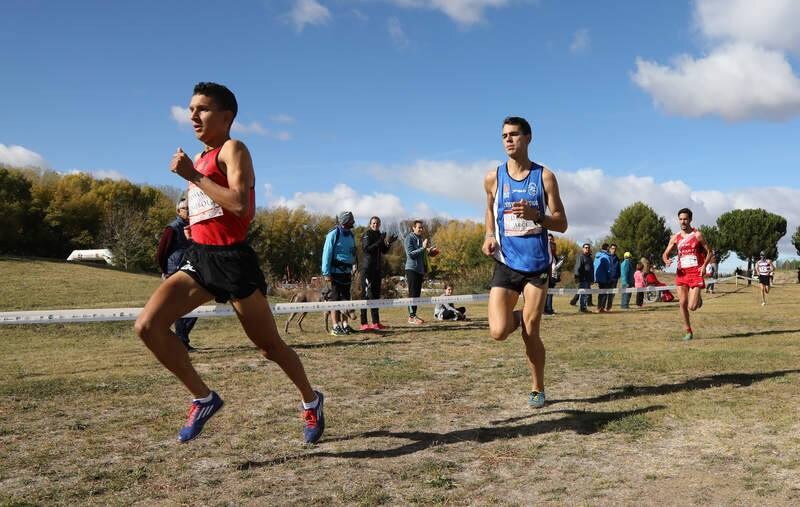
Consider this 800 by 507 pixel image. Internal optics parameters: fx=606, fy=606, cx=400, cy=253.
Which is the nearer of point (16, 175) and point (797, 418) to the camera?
point (797, 418)

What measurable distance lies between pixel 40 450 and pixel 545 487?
10.7ft

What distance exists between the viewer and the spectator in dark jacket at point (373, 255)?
11.6 metres

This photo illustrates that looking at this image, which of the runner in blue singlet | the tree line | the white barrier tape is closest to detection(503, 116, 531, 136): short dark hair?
the runner in blue singlet

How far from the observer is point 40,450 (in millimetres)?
4020

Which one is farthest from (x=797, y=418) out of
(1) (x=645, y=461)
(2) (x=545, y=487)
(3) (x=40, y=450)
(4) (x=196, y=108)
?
(3) (x=40, y=450)

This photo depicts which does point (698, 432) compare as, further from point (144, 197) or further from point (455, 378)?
point (144, 197)

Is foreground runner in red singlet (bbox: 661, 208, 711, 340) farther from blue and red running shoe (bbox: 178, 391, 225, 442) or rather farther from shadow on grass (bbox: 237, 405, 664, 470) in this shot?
blue and red running shoe (bbox: 178, 391, 225, 442)

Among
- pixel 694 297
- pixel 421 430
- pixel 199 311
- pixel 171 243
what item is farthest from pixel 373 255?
pixel 421 430

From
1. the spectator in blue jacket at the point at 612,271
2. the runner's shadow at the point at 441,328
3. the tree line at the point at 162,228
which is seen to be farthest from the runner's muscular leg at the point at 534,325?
the tree line at the point at 162,228

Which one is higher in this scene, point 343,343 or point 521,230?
point 521,230

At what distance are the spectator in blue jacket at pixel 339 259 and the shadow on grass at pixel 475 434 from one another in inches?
246

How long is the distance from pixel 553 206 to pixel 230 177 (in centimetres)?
273

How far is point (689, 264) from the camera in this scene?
9.76 m

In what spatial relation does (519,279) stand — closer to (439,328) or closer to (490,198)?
(490,198)
